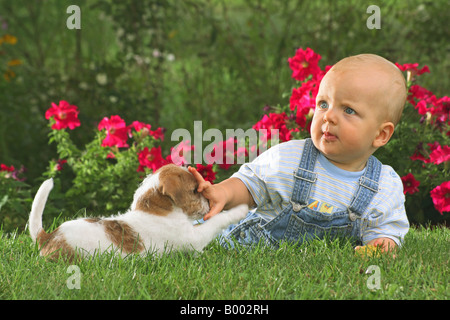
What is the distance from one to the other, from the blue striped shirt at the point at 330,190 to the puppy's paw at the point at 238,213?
10 cm

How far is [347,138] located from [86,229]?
151cm

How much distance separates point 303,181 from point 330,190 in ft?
0.54

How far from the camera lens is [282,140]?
15.0 ft

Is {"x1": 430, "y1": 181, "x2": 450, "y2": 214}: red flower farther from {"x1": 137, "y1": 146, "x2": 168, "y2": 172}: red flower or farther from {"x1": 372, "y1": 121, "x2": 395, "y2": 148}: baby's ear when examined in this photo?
{"x1": 137, "y1": 146, "x2": 168, "y2": 172}: red flower

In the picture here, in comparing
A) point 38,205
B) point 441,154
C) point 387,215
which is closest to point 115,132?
point 38,205

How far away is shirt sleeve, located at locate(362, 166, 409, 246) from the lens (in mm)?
3381

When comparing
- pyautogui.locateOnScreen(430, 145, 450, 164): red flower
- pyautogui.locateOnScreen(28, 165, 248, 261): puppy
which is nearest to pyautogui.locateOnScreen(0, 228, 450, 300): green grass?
pyautogui.locateOnScreen(28, 165, 248, 261): puppy

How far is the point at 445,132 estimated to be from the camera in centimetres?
473

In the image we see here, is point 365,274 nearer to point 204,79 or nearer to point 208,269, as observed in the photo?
point 208,269

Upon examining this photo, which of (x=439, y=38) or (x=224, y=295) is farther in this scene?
(x=439, y=38)

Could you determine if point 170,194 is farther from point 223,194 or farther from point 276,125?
point 276,125

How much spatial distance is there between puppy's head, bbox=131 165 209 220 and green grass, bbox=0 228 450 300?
272 mm

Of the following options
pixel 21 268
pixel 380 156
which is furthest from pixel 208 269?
pixel 380 156
